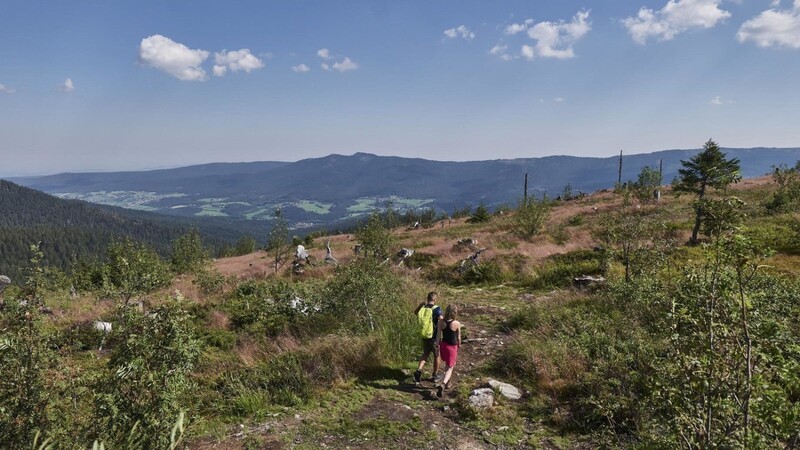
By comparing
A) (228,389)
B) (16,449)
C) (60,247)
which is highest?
(16,449)

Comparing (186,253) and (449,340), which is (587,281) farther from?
(186,253)

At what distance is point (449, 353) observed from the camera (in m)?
9.30

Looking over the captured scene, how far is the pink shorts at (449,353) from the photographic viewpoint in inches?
364

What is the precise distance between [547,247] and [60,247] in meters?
243

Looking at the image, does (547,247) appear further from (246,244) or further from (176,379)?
(246,244)

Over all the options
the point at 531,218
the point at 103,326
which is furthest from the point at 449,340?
the point at 531,218

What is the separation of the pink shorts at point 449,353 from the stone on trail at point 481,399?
2.84ft

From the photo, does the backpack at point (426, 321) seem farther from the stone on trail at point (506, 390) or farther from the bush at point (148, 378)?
the bush at point (148, 378)

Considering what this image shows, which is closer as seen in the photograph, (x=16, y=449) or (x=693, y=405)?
(x=693, y=405)

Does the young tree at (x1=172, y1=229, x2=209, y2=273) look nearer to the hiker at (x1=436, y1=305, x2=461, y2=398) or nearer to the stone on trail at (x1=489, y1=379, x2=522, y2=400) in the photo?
the hiker at (x1=436, y1=305, x2=461, y2=398)

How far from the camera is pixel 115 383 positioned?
488 centimetres

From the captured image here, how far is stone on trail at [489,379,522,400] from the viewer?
864 centimetres

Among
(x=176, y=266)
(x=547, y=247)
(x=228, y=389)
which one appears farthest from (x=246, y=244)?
(x=228, y=389)

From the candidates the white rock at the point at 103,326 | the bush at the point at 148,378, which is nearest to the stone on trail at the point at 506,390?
the bush at the point at 148,378
